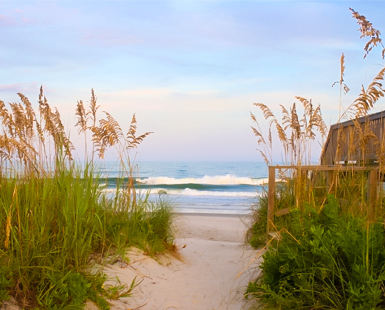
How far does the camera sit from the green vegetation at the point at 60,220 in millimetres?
4272

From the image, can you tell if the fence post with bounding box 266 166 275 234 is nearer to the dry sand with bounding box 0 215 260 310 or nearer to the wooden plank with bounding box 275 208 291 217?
the wooden plank with bounding box 275 208 291 217

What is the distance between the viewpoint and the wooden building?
5.40 metres

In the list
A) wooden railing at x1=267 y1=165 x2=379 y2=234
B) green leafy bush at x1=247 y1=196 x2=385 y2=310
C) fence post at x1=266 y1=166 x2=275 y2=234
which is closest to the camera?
green leafy bush at x1=247 y1=196 x2=385 y2=310

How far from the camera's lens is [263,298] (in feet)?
14.2

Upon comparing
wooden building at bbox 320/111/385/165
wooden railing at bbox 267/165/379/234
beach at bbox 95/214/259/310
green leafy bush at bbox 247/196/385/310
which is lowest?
beach at bbox 95/214/259/310

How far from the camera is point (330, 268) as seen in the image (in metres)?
3.91

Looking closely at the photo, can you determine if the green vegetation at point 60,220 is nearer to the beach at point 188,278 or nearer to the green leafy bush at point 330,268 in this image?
the beach at point 188,278

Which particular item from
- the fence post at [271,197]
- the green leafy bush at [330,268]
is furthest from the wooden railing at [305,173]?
the green leafy bush at [330,268]

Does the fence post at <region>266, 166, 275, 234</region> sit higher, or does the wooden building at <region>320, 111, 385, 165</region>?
the wooden building at <region>320, 111, 385, 165</region>

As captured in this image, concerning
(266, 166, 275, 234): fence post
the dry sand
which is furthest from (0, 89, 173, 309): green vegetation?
(266, 166, 275, 234): fence post

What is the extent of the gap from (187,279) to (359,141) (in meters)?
2.68

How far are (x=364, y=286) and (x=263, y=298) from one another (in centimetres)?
101

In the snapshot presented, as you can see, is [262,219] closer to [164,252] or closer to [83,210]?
[164,252]

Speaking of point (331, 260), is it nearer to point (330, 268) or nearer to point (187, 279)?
point (330, 268)
